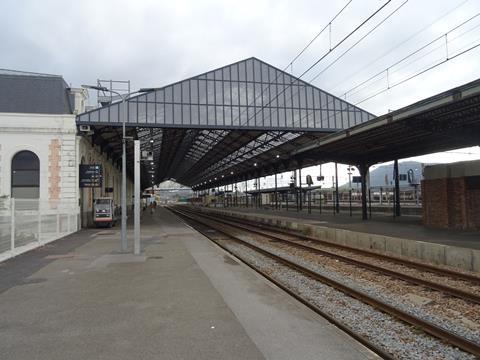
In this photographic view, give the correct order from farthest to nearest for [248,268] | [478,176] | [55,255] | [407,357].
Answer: [478,176] < [55,255] < [248,268] < [407,357]

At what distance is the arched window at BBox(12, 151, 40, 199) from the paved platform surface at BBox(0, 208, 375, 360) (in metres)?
15.6

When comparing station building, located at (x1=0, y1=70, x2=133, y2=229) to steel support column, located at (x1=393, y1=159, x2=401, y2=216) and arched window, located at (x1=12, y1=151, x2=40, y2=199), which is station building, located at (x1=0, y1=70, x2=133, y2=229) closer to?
arched window, located at (x1=12, y1=151, x2=40, y2=199)

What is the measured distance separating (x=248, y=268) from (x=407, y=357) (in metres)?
6.50

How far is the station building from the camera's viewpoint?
982 inches

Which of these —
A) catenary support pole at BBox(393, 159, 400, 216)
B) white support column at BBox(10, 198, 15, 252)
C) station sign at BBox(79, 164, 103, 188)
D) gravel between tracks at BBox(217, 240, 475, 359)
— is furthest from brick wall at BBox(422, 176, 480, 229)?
station sign at BBox(79, 164, 103, 188)

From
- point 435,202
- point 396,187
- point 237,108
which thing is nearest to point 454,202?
point 435,202

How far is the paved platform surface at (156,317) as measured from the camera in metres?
4.99

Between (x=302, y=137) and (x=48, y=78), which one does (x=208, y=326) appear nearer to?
(x=48, y=78)

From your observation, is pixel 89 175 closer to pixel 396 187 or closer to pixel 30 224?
pixel 30 224

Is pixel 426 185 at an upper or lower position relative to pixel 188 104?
lower

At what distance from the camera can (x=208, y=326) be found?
593cm

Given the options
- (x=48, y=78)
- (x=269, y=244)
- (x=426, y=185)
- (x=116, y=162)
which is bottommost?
(x=269, y=244)

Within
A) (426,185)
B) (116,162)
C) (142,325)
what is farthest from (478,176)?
(116,162)

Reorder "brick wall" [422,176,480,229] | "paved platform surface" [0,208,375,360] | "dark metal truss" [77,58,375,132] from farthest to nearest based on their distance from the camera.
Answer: "dark metal truss" [77,58,375,132] < "brick wall" [422,176,480,229] < "paved platform surface" [0,208,375,360]
